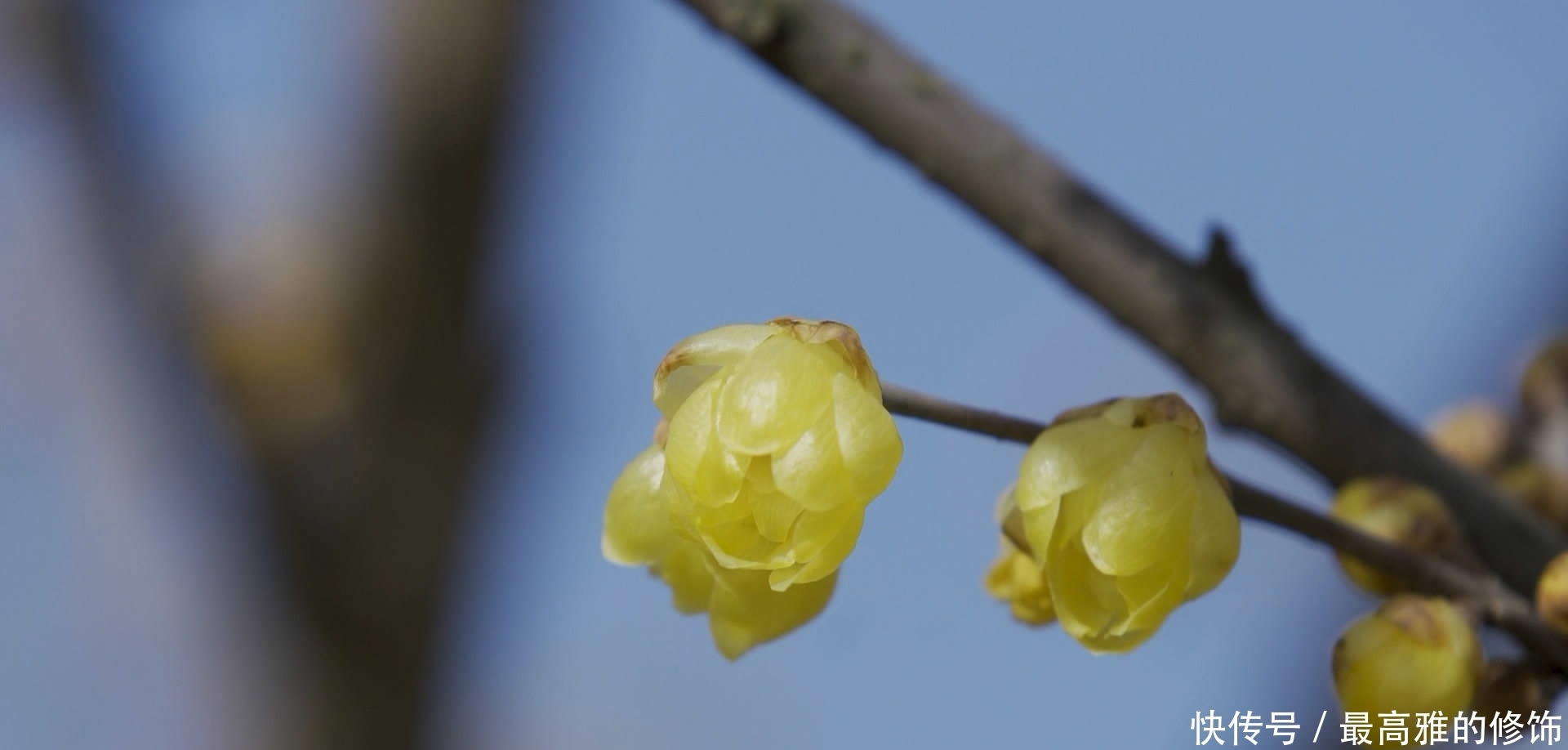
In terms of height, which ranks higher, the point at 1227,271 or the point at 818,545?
the point at 1227,271

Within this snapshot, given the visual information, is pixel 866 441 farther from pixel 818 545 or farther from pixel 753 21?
pixel 753 21

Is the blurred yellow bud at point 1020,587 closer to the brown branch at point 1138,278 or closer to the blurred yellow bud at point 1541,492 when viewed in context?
the brown branch at point 1138,278

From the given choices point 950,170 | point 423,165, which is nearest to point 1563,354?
point 950,170

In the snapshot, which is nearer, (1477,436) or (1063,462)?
(1063,462)

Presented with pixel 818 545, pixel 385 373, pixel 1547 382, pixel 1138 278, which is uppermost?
pixel 385 373

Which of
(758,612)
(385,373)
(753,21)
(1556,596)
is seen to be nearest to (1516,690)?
(1556,596)

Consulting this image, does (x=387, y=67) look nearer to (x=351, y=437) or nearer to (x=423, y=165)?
(x=423, y=165)

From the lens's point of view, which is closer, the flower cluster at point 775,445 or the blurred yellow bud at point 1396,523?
the flower cluster at point 775,445

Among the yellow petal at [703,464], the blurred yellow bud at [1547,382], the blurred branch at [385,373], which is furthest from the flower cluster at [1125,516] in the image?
the blurred branch at [385,373]
